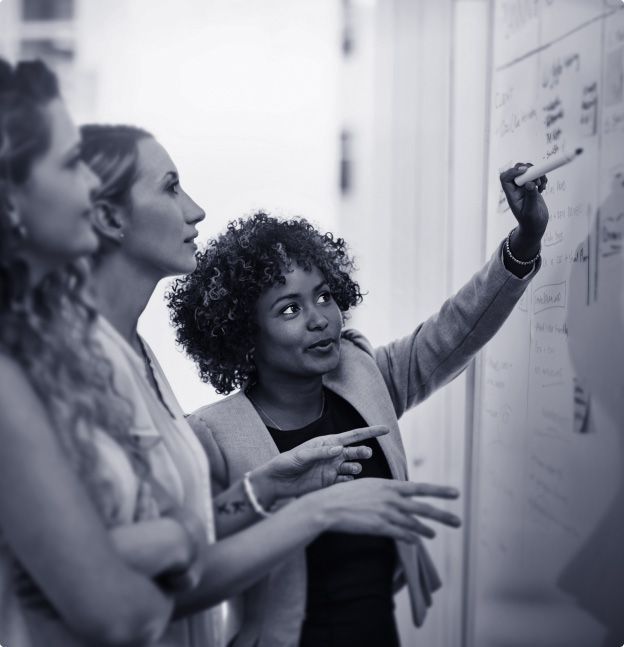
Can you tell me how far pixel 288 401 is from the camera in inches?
36.5

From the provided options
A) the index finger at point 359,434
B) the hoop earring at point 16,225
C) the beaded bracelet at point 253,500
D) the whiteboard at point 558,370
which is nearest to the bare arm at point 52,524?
the hoop earring at point 16,225

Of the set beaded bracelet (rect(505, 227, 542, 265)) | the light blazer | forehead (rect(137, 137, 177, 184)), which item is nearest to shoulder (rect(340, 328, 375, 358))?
the light blazer

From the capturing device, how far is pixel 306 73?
3.41 feet

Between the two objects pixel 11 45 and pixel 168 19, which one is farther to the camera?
pixel 168 19

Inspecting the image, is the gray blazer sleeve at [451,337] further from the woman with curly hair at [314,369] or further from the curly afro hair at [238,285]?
the curly afro hair at [238,285]

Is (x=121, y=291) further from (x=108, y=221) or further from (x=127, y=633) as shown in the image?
(x=127, y=633)

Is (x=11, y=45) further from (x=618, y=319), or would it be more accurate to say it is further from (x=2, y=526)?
(x=618, y=319)

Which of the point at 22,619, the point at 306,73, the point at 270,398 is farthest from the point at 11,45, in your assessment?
the point at 22,619

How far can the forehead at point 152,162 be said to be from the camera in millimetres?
786

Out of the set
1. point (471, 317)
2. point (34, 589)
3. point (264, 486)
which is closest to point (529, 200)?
A: point (471, 317)

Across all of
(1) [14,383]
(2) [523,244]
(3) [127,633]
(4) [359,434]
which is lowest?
(3) [127,633]

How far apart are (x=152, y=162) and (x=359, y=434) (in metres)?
0.39

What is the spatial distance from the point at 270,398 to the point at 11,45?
0.52 m

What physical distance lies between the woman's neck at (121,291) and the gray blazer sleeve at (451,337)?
0.36 meters
